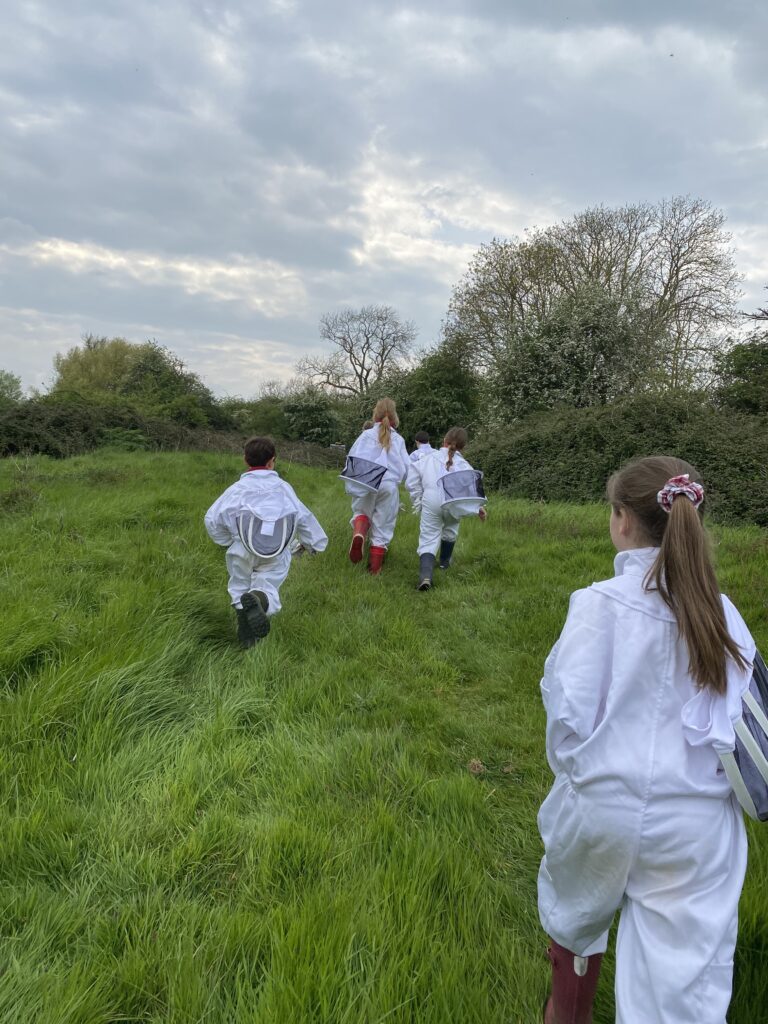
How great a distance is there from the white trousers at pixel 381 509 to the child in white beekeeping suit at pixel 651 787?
17.8ft

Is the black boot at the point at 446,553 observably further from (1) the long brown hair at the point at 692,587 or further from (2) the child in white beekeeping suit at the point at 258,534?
(1) the long brown hair at the point at 692,587

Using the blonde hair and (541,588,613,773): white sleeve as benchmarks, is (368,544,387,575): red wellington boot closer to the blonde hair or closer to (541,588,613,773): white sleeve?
the blonde hair

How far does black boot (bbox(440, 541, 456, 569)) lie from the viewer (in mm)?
7113

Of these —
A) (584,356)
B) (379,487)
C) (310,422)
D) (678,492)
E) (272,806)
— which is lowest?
(272,806)

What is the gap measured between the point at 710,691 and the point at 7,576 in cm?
541

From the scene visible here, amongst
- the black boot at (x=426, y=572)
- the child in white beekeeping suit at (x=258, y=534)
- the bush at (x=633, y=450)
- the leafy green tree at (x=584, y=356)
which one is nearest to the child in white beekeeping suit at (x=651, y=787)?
the child in white beekeeping suit at (x=258, y=534)

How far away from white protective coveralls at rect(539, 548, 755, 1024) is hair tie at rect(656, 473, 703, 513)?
21cm

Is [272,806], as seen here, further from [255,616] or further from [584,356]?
→ [584,356]

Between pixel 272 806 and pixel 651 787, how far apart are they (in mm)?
1836

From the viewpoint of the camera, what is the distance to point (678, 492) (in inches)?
62.1

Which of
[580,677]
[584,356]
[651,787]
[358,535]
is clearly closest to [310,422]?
[584,356]

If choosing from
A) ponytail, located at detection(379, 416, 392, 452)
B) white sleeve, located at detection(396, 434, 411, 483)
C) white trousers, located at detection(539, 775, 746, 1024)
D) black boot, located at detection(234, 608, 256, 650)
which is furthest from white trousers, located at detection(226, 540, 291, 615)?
white trousers, located at detection(539, 775, 746, 1024)

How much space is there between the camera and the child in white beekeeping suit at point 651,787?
126 centimetres

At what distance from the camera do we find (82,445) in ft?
49.6
